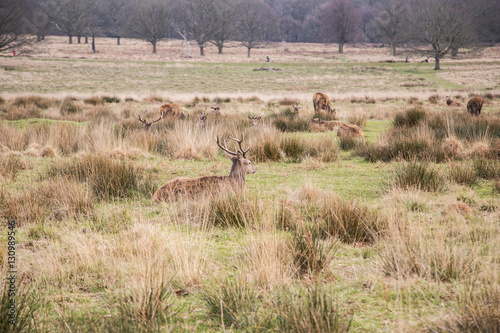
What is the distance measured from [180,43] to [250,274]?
90951 millimetres

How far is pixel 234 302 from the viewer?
3465 mm

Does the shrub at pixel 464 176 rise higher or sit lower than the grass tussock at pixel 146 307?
higher

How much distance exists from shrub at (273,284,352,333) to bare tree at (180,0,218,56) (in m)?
73.4

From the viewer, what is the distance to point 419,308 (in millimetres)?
3439

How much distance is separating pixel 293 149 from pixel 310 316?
758 centimetres

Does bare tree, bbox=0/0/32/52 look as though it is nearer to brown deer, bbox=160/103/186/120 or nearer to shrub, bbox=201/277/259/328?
brown deer, bbox=160/103/186/120

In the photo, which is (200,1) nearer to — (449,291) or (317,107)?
(317,107)

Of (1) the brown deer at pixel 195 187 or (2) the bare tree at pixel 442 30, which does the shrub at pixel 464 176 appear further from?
(2) the bare tree at pixel 442 30

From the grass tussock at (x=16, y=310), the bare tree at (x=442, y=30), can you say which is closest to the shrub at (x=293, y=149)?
the grass tussock at (x=16, y=310)

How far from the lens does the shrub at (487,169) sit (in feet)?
26.1

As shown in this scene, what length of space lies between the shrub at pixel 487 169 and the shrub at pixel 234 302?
20.4 feet

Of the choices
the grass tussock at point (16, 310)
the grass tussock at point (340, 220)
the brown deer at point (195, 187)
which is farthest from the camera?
the brown deer at point (195, 187)

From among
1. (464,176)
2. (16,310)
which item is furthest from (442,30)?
(16,310)

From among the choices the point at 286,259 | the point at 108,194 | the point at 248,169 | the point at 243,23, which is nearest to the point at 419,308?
Answer: the point at 286,259
